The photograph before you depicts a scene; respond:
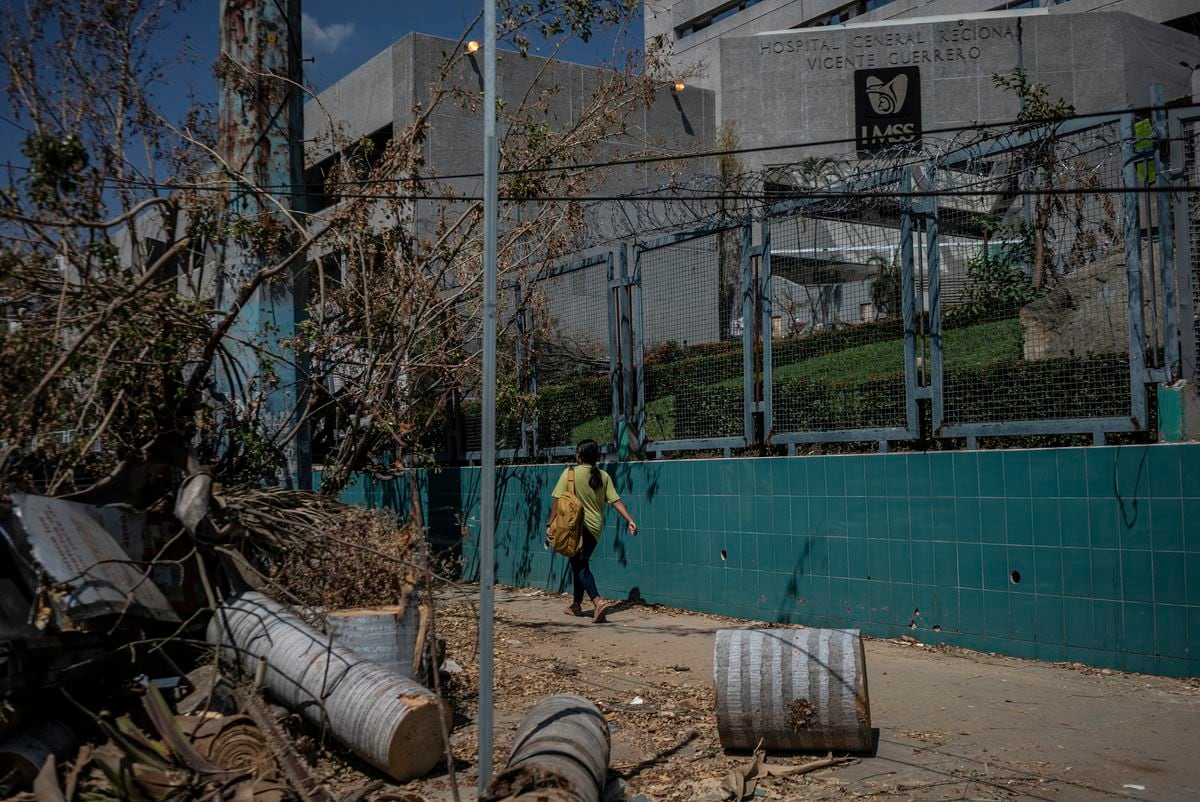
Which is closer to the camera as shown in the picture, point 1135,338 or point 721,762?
point 721,762

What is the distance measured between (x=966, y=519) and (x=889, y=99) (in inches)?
750

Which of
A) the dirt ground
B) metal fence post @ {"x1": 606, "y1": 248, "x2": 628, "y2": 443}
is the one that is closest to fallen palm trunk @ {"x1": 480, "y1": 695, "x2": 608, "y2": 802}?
the dirt ground

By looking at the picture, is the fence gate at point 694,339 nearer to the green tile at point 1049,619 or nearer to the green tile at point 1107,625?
the green tile at point 1049,619

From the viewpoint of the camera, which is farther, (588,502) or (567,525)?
(588,502)

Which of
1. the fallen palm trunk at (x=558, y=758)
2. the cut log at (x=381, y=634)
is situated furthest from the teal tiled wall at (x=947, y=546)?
the cut log at (x=381, y=634)

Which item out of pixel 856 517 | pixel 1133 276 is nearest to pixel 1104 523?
pixel 1133 276

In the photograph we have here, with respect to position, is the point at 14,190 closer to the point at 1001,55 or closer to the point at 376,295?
the point at 376,295

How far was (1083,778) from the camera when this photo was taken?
4973 millimetres

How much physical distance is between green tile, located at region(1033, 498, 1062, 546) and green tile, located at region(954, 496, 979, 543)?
47 centimetres

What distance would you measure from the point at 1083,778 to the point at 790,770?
1.42m

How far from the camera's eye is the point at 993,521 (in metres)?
7.71

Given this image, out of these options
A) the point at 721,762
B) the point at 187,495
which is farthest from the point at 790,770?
the point at 187,495

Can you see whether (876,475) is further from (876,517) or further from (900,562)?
(900,562)

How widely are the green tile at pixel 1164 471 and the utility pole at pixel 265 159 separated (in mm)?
7557
